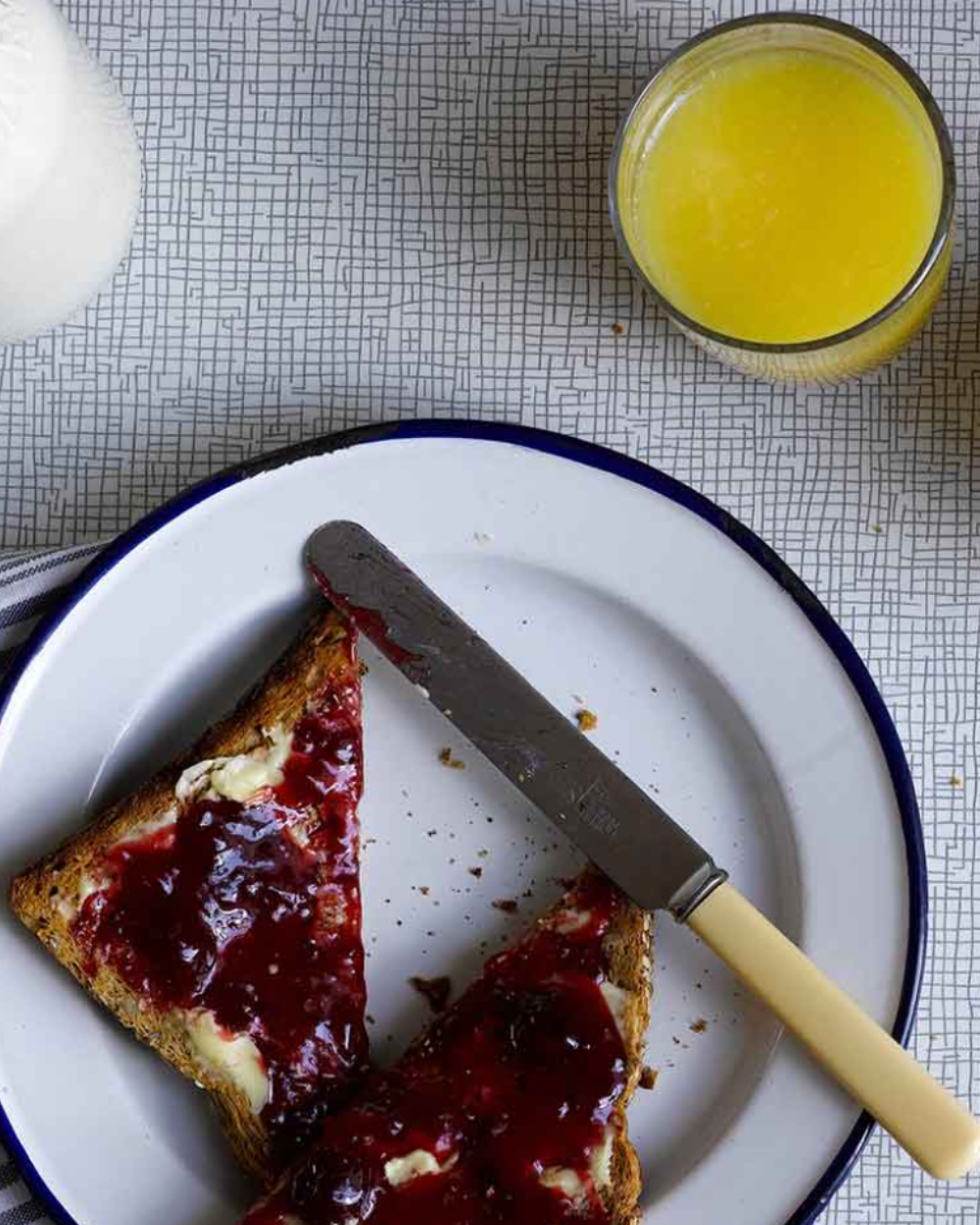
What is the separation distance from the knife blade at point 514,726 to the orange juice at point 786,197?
0.38m

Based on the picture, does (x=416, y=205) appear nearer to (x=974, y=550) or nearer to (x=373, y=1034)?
(x=974, y=550)

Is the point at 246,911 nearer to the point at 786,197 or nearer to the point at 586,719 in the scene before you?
the point at 586,719

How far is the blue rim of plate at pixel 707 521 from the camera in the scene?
5.30 feet

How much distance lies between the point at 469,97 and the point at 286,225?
231mm

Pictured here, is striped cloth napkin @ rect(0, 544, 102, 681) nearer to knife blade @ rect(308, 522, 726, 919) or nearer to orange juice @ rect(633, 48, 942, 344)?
knife blade @ rect(308, 522, 726, 919)

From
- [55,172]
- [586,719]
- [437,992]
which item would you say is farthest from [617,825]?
[55,172]

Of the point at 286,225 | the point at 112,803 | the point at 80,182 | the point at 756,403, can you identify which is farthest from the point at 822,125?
the point at 112,803

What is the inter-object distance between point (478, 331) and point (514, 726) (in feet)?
1.39

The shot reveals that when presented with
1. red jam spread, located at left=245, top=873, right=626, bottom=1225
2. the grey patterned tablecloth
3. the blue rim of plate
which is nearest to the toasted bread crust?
red jam spread, located at left=245, top=873, right=626, bottom=1225

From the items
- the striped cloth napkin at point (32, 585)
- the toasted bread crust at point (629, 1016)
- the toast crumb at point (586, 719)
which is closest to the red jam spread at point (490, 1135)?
the toasted bread crust at point (629, 1016)

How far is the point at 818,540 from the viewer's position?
1.78 meters

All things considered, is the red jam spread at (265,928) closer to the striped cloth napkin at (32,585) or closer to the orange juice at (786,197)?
the striped cloth napkin at (32,585)

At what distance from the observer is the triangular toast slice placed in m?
1.62

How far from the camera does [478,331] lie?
5.95 ft
